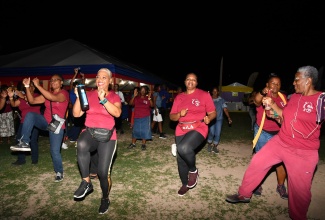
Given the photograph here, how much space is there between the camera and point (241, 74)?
6488 cm

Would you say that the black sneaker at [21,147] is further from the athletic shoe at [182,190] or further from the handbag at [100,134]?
the athletic shoe at [182,190]

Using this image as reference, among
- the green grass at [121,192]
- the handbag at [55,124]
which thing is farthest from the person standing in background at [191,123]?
the handbag at [55,124]

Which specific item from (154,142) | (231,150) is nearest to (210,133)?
(231,150)

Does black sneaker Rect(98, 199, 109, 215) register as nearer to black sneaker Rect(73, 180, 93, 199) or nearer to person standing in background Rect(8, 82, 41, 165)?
black sneaker Rect(73, 180, 93, 199)

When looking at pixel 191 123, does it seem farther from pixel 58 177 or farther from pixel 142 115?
pixel 142 115

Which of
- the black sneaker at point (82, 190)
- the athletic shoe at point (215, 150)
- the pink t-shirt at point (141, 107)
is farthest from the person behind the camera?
the pink t-shirt at point (141, 107)

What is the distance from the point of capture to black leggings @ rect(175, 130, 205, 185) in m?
3.80

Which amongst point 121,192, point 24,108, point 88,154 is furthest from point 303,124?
point 24,108

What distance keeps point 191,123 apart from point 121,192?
1.85 m

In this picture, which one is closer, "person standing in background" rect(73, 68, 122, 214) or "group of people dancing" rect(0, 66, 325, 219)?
"group of people dancing" rect(0, 66, 325, 219)

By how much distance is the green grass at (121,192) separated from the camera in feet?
11.3

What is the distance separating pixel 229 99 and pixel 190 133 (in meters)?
24.0

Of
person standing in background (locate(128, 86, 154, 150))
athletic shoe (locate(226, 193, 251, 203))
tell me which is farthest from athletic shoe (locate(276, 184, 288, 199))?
person standing in background (locate(128, 86, 154, 150))

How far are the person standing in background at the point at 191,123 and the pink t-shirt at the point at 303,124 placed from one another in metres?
1.36
